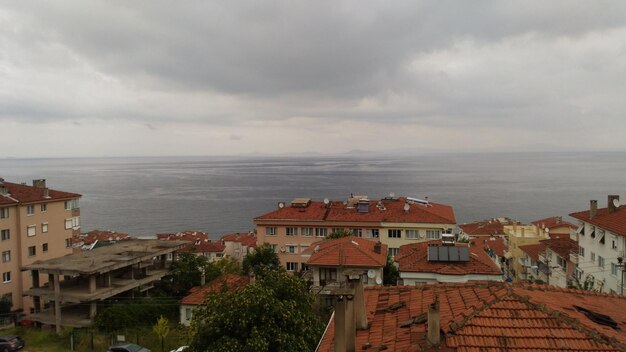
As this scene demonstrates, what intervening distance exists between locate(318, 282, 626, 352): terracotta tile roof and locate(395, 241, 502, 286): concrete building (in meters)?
11.7

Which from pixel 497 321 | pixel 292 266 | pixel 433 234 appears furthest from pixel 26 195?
pixel 497 321

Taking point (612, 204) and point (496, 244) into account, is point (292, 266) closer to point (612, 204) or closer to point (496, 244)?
point (496, 244)

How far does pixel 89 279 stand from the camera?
100 ft

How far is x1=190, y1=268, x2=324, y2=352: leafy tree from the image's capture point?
533 inches

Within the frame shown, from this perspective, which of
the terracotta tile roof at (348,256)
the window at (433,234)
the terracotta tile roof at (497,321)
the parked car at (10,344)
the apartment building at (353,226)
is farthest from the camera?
the apartment building at (353,226)

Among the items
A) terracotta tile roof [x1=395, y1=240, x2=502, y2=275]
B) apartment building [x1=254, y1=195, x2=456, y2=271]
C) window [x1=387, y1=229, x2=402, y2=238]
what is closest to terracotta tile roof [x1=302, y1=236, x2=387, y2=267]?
terracotta tile roof [x1=395, y1=240, x2=502, y2=275]

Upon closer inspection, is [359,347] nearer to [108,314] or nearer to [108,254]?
[108,314]

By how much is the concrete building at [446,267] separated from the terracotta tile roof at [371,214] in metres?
21.5

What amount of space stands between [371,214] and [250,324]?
38.7 m

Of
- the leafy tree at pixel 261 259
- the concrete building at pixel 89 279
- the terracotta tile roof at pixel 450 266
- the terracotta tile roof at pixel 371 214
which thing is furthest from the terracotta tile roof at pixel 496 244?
the concrete building at pixel 89 279

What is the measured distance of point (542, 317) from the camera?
385 inches

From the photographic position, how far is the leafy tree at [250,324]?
13539mm

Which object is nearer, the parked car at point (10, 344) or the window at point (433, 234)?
the parked car at point (10, 344)

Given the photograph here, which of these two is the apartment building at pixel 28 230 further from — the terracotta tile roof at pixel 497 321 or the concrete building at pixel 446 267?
the terracotta tile roof at pixel 497 321
